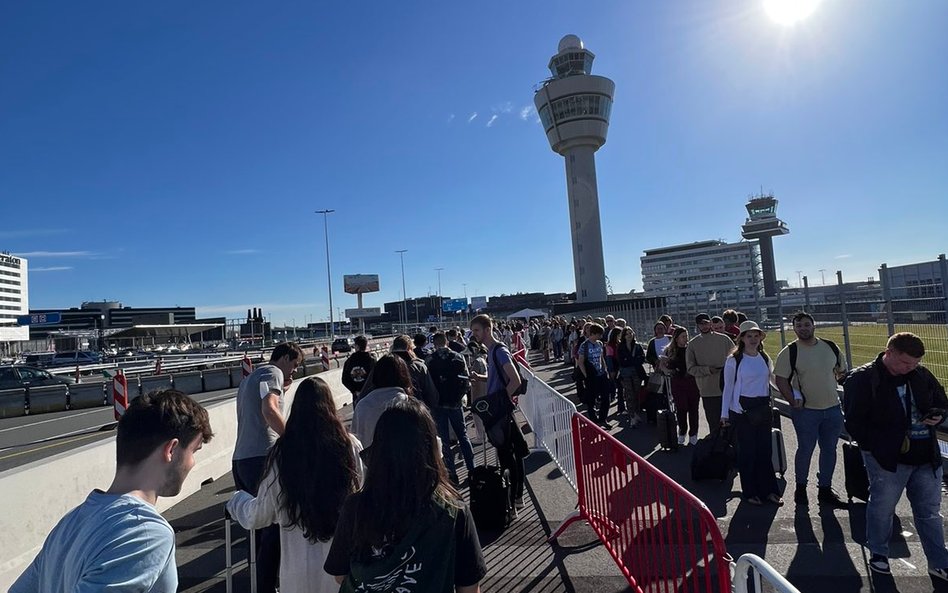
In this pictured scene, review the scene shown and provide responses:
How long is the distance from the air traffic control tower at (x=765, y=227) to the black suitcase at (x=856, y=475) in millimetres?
116789

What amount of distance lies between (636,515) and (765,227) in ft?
399

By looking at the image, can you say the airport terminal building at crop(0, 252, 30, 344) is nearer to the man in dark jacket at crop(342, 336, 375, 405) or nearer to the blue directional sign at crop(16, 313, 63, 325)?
the blue directional sign at crop(16, 313, 63, 325)

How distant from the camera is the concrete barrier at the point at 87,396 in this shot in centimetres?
1875

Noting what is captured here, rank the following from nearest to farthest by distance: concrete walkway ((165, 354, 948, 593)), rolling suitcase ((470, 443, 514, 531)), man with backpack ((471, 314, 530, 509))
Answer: concrete walkway ((165, 354, 948, 593)), rolling suitcase ((470, 443, 514, 531)), man with backpack ((471, 314, 530, 509))

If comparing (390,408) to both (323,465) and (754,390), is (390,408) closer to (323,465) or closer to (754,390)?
(323,465)

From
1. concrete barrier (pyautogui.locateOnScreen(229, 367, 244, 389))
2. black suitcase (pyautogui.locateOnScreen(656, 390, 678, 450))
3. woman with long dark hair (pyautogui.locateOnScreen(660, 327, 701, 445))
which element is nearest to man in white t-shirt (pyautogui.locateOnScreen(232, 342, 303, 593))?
black suitcase (pyautogui.locateOnScreen(656, 390, 678, 450))

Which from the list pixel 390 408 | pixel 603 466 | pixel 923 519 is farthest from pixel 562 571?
pixel 390 408

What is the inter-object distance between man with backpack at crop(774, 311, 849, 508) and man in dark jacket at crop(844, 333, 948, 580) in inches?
53.4

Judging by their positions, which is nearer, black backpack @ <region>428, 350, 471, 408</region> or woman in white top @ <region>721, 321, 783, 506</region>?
woman in white top @ <region>721, 321, 783, 506</region>

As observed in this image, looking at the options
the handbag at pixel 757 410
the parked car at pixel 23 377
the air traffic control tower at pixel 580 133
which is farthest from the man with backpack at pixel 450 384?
the air traffic control tower at pixel 580 133

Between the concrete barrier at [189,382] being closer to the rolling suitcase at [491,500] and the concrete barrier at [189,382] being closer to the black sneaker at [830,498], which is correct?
the rolling suitcase at [491,500]

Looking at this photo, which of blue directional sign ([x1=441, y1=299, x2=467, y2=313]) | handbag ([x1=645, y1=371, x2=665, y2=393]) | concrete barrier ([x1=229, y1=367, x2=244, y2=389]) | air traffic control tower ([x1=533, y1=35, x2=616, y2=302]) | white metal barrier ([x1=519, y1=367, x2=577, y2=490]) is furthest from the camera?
blue directional sign ([x1=441, y1=299, x2=467, y2=313])

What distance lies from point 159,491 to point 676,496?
2817mm

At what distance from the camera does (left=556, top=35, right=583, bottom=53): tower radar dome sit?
68.6m
